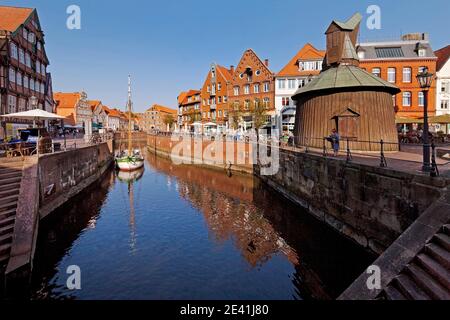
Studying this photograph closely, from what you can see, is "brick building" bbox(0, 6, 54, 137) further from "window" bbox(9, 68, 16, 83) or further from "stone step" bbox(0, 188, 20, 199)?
"stone step" bbox(0, 188, 20, 199)

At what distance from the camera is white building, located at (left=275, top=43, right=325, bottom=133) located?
40.0m

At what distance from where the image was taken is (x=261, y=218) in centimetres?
1620

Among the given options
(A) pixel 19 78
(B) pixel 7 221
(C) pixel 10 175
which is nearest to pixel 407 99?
(C) pixel 10 175

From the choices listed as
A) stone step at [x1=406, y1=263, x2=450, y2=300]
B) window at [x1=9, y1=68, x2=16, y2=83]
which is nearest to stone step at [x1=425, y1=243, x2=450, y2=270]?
stone step at [x1=406, y1=263, x2=450, y2=300]

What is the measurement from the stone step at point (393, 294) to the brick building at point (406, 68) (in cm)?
3508

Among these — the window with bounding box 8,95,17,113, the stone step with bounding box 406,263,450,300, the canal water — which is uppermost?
the window with bounding box 8,95,17,113

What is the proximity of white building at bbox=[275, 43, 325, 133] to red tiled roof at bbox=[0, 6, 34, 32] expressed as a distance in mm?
32503

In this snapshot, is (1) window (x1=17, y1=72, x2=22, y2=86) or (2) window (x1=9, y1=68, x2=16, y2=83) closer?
(2) window (x1=9, y1=68, x2=16, y2=83)

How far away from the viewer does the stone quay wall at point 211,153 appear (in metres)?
30.5

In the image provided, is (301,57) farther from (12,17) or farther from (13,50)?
(12,17)

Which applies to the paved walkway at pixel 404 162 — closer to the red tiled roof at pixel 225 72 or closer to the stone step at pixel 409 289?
the stone step at pixel 409 289

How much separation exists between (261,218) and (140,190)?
41.9ft

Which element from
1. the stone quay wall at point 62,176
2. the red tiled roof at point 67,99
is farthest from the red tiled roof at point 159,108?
the stone quay wall at point 62,176
